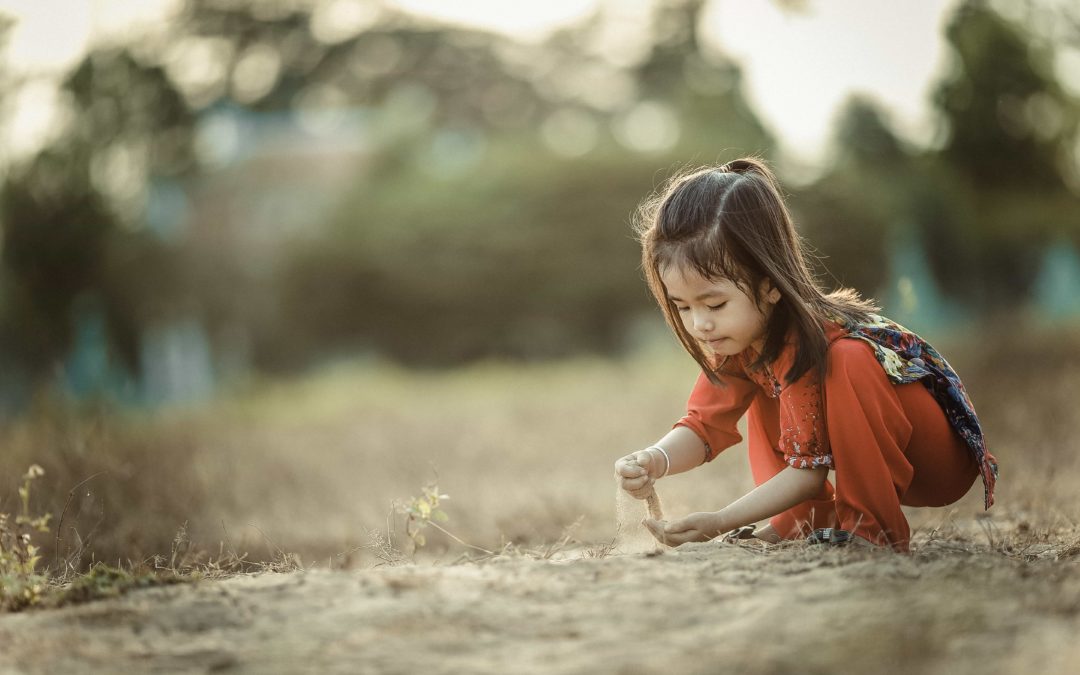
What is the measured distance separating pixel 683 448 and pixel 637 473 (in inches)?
9.3

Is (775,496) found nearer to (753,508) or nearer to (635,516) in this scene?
(753,508)

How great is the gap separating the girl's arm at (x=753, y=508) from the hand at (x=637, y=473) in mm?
135

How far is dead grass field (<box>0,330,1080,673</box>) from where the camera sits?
1.89m

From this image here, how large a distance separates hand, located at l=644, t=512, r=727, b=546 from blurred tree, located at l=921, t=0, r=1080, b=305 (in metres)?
9.40

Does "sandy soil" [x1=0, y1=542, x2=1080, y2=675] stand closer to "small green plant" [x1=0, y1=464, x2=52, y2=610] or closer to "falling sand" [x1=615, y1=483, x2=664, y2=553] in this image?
"small green plant" [x1=0, y1=464, x2=52, y2=610]

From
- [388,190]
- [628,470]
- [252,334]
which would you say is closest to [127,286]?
[252,334]

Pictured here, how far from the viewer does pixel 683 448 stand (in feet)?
10.6

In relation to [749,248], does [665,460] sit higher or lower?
lower

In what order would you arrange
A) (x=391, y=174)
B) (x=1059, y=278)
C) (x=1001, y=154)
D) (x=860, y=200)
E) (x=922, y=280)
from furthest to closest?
1. (x=391, y=174)
2. (x=860, y=200)
3. (x=922, y=280)
4. (x=1059, y=278)
5. (x=1001, y=154)

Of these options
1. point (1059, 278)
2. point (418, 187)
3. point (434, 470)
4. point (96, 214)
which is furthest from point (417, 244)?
point (434, 470)

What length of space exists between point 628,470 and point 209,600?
124cm

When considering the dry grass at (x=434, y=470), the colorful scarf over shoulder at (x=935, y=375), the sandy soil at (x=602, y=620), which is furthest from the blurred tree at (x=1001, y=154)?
the sandy soil at (x=602, y=620)

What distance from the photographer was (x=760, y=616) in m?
2.02

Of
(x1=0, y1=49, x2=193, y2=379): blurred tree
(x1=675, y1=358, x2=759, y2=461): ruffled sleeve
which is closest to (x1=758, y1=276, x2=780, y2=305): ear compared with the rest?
(x1=675, y1=358, x2=759, y2=461): ruffled sleeve
